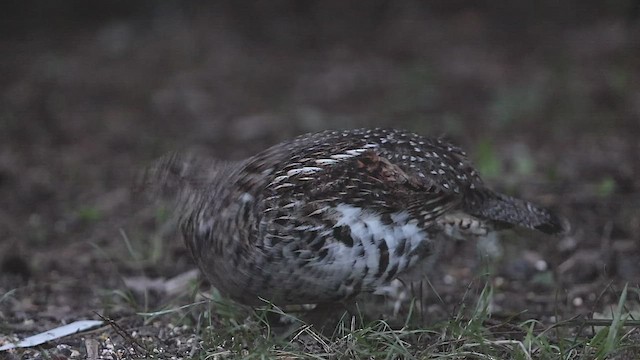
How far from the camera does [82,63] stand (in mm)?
9305

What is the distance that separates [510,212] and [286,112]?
400cm

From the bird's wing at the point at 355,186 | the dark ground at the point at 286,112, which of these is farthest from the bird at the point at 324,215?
the dark ground at the point at 286,112

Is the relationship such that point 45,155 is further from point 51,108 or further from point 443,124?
point 443,124

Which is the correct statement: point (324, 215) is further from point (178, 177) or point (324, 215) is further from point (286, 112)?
point (286, 112)

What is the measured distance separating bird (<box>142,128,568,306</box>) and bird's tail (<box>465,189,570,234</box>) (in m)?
0.07

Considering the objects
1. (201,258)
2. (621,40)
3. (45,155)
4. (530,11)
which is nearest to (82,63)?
(45,155)

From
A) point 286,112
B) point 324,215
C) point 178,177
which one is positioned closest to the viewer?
point 324,215

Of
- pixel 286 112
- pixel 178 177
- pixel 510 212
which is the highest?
pixel 178 177

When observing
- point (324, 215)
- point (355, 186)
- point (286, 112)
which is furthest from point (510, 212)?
point (286, 112)

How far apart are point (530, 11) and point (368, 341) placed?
6.27 metres

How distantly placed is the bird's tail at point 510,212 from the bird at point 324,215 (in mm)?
69

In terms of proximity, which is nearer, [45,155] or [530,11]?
[45,155]

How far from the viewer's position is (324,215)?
365 centimetres

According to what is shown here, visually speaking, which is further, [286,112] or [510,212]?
[286,112]
